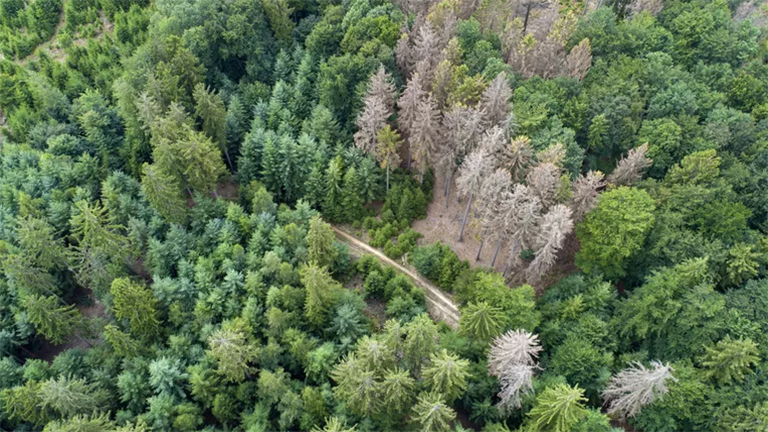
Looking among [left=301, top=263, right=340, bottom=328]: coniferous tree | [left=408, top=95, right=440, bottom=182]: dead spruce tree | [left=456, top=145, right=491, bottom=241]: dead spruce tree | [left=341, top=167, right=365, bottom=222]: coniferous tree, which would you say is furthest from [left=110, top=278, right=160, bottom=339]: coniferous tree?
[left=456, top=145, right=491, bottom=241]: dead spruce tree

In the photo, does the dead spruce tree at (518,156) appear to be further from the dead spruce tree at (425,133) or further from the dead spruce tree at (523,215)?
the dead spruce tree at (425,133)

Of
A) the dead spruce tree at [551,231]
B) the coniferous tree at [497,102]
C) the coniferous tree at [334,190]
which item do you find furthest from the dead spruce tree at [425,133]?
the dead spruce tree at [551,231]

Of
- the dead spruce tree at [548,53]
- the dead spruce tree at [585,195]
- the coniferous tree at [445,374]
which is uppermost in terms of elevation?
the dead spruce tree at [548,53]

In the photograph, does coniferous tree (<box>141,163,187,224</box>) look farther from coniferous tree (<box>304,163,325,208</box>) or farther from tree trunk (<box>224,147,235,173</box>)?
coniferous tree (<box>304,163,325,208</box>)

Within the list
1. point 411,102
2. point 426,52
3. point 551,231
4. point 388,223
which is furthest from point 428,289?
point 426,52

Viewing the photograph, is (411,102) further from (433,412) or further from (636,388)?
(636,388)
